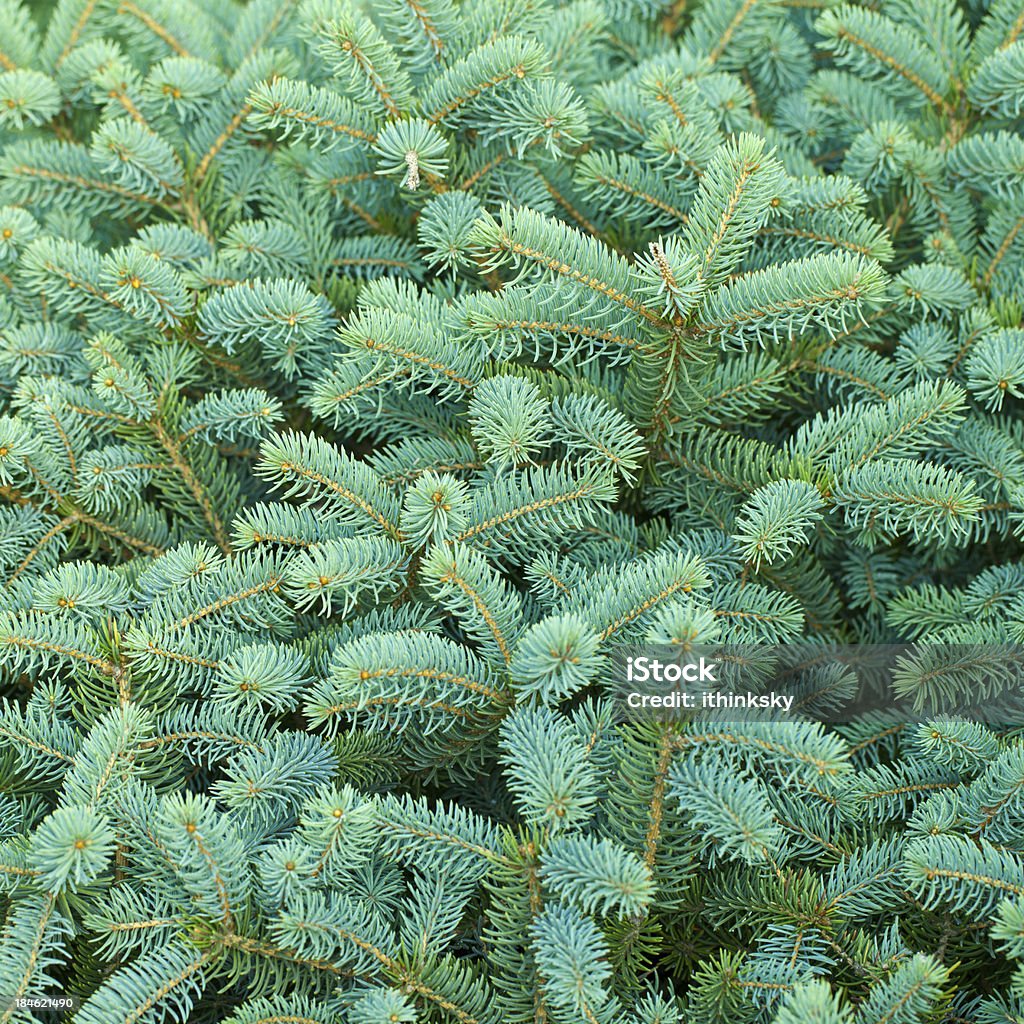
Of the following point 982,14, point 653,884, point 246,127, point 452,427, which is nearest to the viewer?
point 653,884

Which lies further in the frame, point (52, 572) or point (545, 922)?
point (52, 572)

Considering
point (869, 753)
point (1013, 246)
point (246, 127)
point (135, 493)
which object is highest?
point (246, 127)

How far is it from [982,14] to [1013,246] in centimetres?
37

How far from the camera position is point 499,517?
0.83 meters

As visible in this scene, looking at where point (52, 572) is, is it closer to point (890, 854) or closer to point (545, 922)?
point (545, 922)

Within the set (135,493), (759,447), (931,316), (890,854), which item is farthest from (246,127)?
(890,854)

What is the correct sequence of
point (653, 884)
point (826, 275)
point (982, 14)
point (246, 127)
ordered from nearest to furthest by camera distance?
point (653, 884) < point (826, 275) < point (246, 127) < point (982, 14)

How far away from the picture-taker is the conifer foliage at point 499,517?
0.73 m

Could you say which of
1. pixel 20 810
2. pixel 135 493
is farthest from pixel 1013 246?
pixel 20 810

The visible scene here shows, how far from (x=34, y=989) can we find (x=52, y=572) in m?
0.33

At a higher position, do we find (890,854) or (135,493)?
(135,493)

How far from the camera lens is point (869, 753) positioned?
0.89m

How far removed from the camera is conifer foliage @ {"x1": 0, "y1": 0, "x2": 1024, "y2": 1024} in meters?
0.73

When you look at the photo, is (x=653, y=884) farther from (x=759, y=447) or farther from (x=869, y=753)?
(x=759, y=447)
